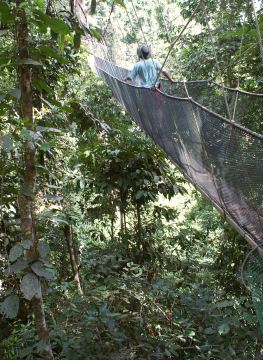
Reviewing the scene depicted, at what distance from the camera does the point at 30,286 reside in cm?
85

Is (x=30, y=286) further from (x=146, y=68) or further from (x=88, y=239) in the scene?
(x=88, y=239)

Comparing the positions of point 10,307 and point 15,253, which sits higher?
point 15,253

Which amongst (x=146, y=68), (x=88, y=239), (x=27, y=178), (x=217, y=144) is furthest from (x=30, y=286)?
(x=88, y=239)

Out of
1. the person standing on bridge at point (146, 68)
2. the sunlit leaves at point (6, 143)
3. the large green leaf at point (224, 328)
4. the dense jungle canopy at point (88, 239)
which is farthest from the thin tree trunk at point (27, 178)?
the person standing on bridge at point (146, 68)

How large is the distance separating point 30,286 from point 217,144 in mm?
842

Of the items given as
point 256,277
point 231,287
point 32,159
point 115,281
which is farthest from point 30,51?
point 231,287

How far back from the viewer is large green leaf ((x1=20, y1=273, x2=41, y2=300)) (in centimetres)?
84

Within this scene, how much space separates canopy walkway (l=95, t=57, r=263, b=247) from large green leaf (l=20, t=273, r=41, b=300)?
0.61 m

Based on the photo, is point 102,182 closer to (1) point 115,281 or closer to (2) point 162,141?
(2) point 162,141

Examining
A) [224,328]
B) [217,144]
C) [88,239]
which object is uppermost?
[88,239]

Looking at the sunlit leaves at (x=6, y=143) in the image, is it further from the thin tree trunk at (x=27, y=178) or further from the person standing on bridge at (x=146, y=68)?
the person standing on bridge at (x=146, y=68)

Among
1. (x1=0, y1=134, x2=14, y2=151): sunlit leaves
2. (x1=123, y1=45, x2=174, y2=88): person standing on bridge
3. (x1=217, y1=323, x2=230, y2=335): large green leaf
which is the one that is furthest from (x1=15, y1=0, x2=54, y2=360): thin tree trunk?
(x1=123, y1=45, x2=174, y2=88): person standing on bridge

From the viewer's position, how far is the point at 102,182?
2.62 metres

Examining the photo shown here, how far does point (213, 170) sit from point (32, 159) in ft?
2.38
